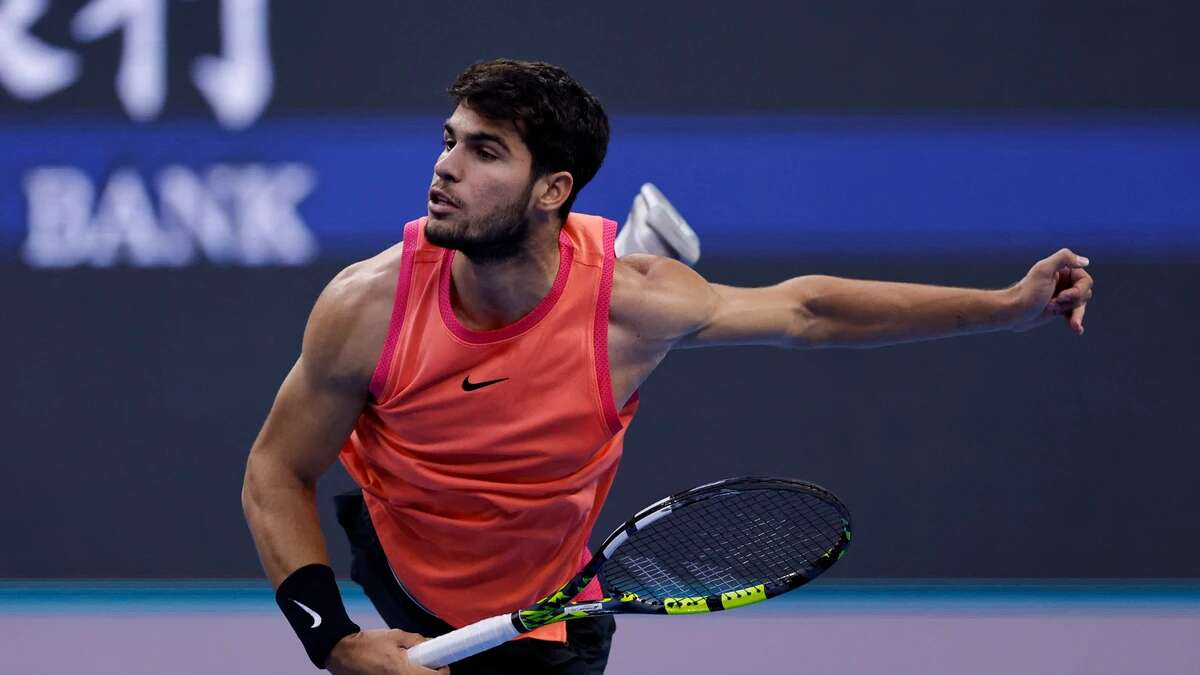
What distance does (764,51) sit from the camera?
5090mm

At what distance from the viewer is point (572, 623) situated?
2928mm

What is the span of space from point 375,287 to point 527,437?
0.36 meters

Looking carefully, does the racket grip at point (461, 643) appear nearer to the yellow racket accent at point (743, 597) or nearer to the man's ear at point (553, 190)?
the yellow racket accent at point (743, 597)

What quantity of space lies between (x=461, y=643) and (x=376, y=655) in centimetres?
14

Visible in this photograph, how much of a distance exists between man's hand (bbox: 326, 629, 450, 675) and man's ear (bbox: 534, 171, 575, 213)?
0.75 meters

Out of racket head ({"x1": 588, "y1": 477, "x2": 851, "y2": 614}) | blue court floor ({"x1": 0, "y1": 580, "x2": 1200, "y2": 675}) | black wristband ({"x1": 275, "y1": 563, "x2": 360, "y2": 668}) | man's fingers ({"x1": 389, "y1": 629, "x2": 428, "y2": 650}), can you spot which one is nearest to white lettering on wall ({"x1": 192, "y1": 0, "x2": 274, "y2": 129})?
blue court floor ({"x1": 0, "y1": 580, "x2": 1200, "y2": 675})

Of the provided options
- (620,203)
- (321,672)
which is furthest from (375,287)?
(620,203)

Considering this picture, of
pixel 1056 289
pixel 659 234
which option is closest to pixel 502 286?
pixel 1056 289

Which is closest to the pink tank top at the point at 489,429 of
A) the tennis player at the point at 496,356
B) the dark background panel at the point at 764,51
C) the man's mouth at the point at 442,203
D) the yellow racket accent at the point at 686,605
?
the tennis player at the point at 496,356

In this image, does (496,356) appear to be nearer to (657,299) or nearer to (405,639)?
(657,299)

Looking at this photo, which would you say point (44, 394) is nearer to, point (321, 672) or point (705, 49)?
point (321, 672)

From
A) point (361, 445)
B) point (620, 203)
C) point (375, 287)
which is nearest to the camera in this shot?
point (375, 287)

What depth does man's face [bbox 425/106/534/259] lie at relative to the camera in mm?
2576

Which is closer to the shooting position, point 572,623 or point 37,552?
point 572,623
